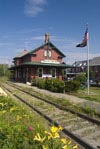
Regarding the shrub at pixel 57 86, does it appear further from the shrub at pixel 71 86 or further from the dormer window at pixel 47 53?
the dormer window at pixel 47 53

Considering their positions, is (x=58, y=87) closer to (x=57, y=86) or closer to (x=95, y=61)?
(x=57, y=86)

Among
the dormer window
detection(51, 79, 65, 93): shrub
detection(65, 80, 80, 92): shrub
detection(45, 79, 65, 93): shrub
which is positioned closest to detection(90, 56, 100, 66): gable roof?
the dormer window

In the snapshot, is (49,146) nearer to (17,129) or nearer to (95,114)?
(17,129)

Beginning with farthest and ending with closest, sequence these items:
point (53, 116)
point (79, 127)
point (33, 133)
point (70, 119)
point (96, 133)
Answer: point (53, 116), point (70, 119), point (79, 127), point (96, 133), point (33, 133)

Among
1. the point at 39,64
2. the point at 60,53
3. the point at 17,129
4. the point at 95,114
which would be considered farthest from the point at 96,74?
the point at 17,129

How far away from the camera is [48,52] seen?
52.2 metres

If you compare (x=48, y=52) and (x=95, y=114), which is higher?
(x=48, y=52)

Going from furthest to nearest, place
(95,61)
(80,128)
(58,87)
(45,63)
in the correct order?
(95,61), (45,63), (58,87), (80,128)

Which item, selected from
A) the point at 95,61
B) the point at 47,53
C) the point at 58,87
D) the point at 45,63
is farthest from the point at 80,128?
the point at 95,61

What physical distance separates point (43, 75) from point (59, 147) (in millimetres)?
43731

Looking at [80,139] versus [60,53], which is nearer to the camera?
[80,139]

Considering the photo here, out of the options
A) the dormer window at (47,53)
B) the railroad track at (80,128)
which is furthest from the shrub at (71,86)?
the dormer window at (47,53)

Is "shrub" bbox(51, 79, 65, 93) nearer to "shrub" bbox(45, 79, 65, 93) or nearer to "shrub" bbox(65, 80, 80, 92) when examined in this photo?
"shrub" bbox(45, 79, 65, 93)

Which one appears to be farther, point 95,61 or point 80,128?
point 95,61
